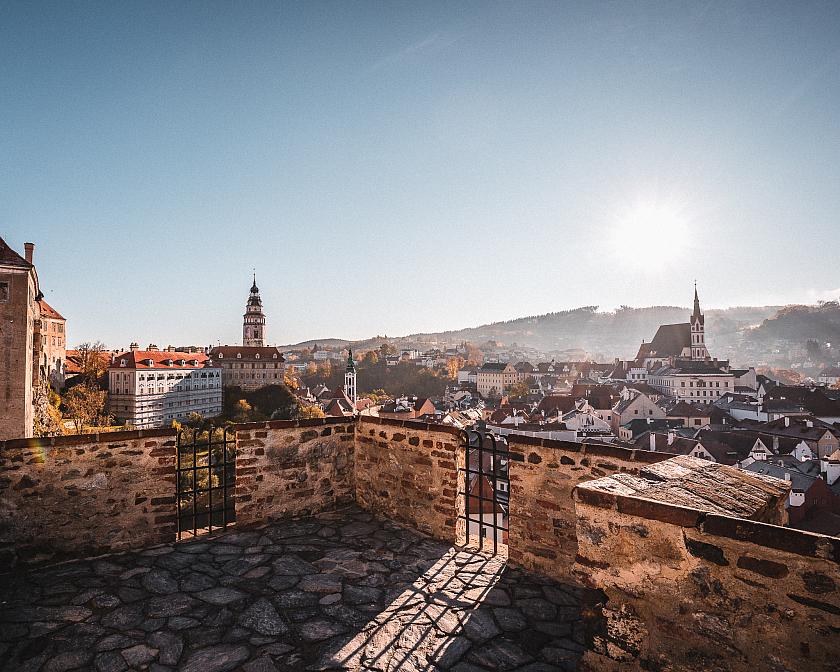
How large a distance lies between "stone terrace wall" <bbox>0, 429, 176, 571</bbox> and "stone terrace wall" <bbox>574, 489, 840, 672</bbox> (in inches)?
174

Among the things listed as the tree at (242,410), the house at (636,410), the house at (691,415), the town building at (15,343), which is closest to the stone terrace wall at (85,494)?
the town building at (15,343)

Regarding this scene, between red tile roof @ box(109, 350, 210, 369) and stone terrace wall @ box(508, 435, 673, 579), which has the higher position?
red tile roof @ box(109, 350, 210, 369)

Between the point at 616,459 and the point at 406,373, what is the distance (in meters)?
110

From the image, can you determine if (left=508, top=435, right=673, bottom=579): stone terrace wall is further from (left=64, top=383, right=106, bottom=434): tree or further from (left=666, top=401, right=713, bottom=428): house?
(left=666, top=401, right=713, bottom=428): house

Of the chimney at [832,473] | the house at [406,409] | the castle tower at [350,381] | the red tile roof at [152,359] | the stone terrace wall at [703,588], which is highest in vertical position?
the red tile roof at [152,359]

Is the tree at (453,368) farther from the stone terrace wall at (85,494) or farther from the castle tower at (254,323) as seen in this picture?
the stone terrace wall at (85,494)

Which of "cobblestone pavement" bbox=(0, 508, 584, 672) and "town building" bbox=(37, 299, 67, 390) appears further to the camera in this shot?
"town building" bbox=(37, 299, 67, 390)

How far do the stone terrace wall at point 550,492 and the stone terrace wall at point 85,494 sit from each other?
11.9 ft

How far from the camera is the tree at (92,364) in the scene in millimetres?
56719

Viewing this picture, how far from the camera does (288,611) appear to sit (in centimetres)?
391

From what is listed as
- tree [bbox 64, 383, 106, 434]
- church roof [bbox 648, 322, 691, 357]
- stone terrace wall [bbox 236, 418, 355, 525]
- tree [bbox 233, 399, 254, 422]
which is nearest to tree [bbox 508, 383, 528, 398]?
church roof [bbox 648, 322, 691, 357]

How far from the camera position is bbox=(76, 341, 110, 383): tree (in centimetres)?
5672

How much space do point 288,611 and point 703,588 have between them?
299cm

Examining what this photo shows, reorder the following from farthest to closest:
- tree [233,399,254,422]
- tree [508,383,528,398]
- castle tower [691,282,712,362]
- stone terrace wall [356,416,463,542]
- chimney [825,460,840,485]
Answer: castle tower [691,282,712,362]
tree [508,383,528,398]
tree [233,399,254,422]
chimney [825,460,840,485]
stone terrace wall [356,416,463,542]
